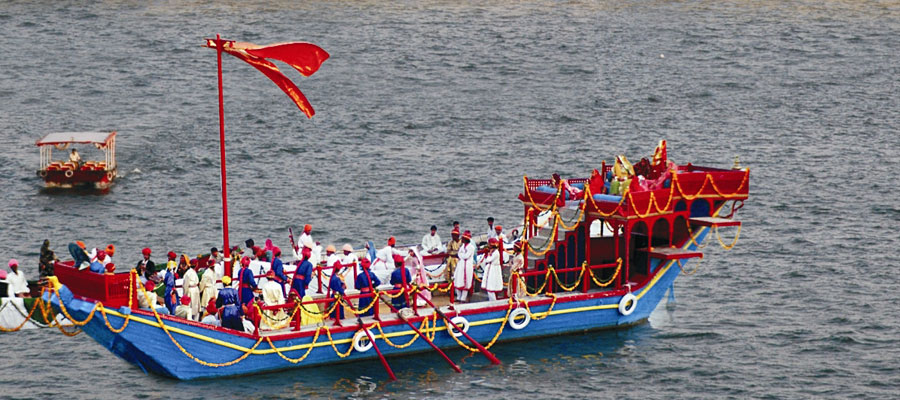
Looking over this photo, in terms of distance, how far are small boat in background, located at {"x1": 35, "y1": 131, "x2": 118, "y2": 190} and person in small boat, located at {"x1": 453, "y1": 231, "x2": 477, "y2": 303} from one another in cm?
3220

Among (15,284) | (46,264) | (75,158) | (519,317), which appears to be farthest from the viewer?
(75,158)

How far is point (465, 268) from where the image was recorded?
46281 millimetres

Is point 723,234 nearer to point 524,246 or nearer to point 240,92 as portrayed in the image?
point 524,246

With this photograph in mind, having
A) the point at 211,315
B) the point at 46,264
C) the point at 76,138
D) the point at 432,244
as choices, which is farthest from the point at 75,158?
the point at 211,315

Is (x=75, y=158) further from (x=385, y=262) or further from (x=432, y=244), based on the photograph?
(x=385, y=262)

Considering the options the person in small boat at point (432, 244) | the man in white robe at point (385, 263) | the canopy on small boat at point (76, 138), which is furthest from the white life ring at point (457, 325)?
the canopy on small boat at point (76, 138)

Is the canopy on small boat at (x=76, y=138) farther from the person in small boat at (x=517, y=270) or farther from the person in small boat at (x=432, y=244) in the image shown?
the person in small boat at (x=517, y=270)

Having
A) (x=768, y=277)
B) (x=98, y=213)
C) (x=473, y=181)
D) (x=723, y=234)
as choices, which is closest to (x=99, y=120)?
(x=98, y=213)

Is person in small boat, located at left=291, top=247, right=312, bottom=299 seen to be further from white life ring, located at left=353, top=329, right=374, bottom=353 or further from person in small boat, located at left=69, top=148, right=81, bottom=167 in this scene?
person in small boat, located at left=69, top=148, right=81, bottom=167

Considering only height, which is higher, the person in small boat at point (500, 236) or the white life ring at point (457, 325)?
the person in small boat at point (500, 236)

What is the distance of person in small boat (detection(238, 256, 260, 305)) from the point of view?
43.3 metres

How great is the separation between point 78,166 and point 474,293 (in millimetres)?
32997

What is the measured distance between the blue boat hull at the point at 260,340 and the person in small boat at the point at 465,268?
144 cm

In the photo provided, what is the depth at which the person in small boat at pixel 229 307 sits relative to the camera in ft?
139
